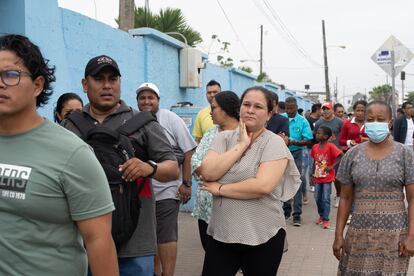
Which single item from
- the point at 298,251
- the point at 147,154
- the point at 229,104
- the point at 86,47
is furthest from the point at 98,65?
the point at 298,251

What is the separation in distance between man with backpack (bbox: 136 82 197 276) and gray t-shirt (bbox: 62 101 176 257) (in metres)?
1.49

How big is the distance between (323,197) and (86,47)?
4.00 m

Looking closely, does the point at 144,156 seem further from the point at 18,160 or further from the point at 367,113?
the point at 367,113

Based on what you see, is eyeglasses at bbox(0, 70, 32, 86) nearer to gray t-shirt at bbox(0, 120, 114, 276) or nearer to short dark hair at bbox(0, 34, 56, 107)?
short dark hair at bbox(0, 34, 56, 107)

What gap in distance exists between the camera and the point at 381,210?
3520mm

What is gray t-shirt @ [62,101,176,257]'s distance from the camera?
9.65 ft

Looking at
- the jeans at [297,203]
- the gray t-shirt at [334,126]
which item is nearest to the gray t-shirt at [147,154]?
the jeans at [297,203]

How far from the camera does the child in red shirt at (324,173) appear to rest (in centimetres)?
780

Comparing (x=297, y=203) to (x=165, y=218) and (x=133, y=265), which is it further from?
(x=133, y=265)

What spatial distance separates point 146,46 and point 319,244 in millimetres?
4089

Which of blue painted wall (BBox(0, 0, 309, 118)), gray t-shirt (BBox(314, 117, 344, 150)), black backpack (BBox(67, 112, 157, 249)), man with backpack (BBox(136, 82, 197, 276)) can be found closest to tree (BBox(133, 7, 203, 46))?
blue painted wall (BBox(0, 0, 309, 118))

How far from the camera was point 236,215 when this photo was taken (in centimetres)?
321

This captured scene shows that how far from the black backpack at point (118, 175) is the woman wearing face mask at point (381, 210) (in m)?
1.61

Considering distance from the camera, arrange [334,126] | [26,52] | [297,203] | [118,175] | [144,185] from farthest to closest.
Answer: [334,126] < [297,203] < [144,185] < [118,175] < [26,52]
